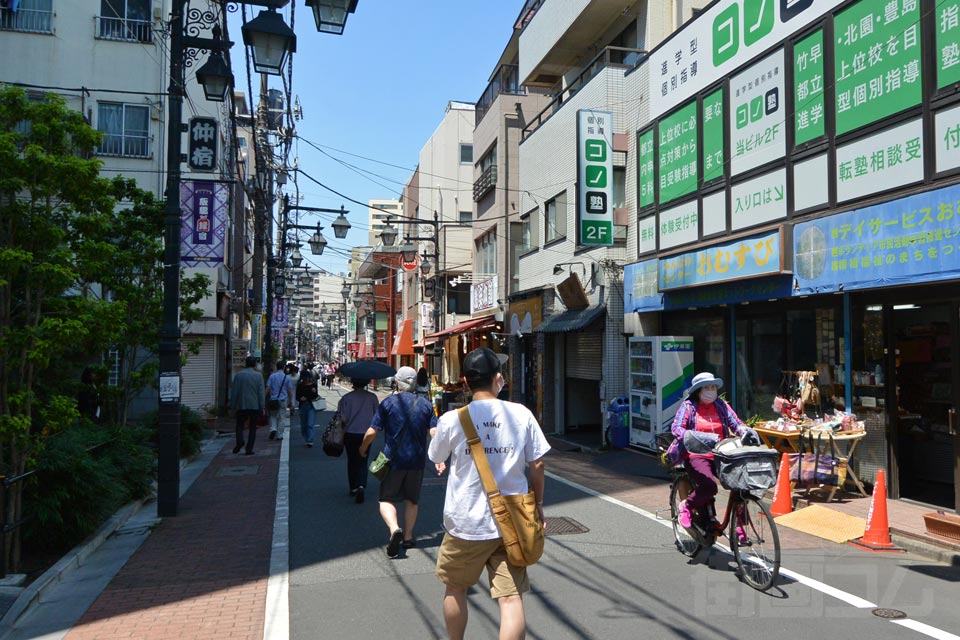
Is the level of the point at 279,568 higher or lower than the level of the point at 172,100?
lower

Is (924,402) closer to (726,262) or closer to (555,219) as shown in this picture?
(726,262)

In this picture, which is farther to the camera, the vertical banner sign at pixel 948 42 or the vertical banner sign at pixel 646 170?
the vertical banner sign at pixel 646 170

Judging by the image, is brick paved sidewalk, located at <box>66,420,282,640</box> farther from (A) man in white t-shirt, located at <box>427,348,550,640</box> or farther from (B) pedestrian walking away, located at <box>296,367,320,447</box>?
(B) pedestrian walking away, located at <box>296,367,320,447</box>

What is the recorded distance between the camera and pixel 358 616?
5.50 metres

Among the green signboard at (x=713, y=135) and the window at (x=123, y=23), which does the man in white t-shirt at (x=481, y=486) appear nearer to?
the green signboard at (x=713, y=135)

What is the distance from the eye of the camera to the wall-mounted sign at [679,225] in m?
13.9

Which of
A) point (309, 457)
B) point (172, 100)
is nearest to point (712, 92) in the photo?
point (172, 100)

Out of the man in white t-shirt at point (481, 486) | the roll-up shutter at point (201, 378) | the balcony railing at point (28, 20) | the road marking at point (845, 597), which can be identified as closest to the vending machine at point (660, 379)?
the road marking at point (845, 597)

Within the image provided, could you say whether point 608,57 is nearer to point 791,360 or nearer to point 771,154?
point 771,154

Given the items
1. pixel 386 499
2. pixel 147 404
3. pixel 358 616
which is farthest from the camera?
pixel 147 404

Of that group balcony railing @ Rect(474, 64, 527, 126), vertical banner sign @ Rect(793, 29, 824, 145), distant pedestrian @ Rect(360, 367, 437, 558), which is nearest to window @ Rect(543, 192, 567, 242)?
balcony railing @ Rect(474, 64, 527, 126)

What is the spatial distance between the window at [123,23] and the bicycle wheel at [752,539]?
1920cm

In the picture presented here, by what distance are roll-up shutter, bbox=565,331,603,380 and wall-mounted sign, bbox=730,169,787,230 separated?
5412 millimetres

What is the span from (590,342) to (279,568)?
40.2 feet
